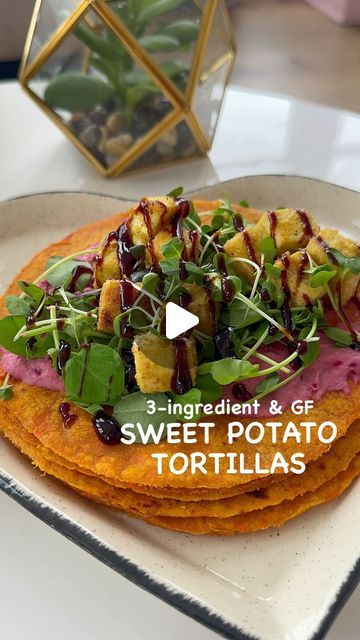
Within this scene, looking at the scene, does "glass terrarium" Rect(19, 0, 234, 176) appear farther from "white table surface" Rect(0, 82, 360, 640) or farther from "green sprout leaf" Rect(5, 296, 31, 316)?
"green sprout leaf" Rect(5, 296, 31, 316)

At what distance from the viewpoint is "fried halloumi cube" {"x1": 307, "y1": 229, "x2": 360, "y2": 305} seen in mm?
1647

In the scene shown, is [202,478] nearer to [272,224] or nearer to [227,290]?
[227,290]

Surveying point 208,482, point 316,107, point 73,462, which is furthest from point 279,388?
point 316,107

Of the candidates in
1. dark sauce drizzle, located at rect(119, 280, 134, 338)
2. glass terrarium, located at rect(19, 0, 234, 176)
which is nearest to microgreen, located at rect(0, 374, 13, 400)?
dark sauce drizzle, located at rect(119, 280, 134, 338)

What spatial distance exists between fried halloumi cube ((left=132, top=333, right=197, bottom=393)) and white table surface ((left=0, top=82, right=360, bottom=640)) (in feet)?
1.42

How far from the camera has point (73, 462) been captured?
147cm

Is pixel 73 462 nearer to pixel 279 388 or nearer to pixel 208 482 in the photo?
pixel 208 482

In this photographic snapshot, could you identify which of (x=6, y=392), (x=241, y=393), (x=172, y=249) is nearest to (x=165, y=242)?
(x=172, y=249)

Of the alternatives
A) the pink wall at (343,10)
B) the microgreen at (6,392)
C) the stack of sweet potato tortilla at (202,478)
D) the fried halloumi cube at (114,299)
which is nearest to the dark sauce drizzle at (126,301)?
the fried halloumi cube at (114,299)

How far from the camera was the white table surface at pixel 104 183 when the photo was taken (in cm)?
142

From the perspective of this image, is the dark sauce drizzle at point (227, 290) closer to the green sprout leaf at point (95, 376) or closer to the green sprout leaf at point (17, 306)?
the green sprout leaf at point (95, 376)

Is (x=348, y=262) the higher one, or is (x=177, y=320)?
(x=177, y=320)

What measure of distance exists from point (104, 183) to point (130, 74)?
49 centimetres

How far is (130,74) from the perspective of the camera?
103 inches
